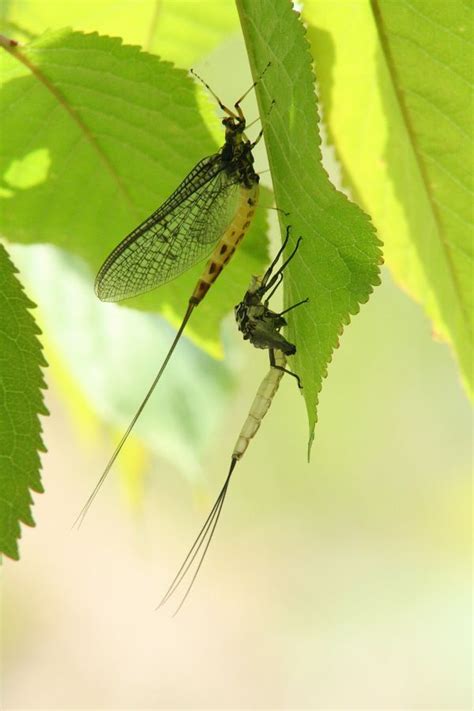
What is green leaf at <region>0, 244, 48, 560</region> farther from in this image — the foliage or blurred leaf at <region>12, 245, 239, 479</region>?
blurred leaf at <region>12, 245, 239, 479</region>

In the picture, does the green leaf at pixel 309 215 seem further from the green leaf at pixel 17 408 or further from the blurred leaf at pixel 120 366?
the blurred leaf at pixel 120 366

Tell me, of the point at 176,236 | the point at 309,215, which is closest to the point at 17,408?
the point at 309,215

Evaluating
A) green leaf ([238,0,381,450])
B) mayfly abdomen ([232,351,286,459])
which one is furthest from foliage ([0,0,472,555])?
mayfly abdomen ([232,351,286,459])

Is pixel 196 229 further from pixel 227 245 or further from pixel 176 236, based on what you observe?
pixel 227 245

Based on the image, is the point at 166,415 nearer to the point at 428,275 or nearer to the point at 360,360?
the point at 428,275

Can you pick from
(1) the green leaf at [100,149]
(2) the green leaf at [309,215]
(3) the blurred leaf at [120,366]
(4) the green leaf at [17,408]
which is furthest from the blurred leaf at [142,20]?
(4) the green leaf at [17,408]

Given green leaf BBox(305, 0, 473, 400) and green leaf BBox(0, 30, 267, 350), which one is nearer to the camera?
green leaf BBox(305, 0, 473, 400)

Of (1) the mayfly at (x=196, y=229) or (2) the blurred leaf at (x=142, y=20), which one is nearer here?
(1) the mayfly at (x=196, y=229)
